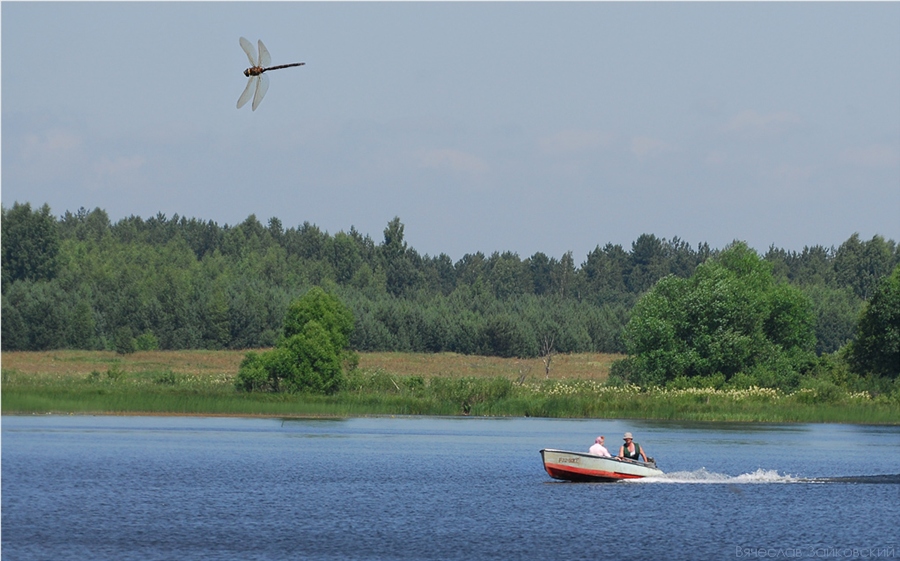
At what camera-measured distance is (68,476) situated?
49094mm

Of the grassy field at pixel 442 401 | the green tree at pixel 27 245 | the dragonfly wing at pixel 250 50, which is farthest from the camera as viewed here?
the green tree at pixel 27 245

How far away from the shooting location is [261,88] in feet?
85.0

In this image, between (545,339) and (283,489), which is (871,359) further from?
(545,339)

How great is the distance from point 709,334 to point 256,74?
272 ft

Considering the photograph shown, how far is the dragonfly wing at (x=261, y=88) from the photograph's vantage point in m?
25.5

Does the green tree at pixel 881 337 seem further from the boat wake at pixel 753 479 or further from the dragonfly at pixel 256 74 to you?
the dragonfly at pixel 256 74

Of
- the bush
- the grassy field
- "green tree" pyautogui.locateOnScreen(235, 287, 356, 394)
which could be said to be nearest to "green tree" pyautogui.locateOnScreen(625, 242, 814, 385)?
the grassy field

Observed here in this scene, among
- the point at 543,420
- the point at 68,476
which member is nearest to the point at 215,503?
the point at 68,476

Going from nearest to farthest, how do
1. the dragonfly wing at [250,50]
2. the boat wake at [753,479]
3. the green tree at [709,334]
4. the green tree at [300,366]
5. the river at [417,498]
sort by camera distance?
the dragonfly wing at [250,50], the river at [417,498], the boat wake at [753,479], the green tree at [300,366], the green tree at [709,334]

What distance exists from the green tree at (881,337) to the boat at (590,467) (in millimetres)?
51106

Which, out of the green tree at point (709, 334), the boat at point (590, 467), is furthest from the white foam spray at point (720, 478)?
the green tree at point (709, 334)

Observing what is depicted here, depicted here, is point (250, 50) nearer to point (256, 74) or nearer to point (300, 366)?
point (256, 74)

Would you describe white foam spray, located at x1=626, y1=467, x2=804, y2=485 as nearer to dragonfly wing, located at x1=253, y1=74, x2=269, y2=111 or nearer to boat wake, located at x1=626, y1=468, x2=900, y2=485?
boat wake, located at x1=626, y1=468, x2=900, y2=485

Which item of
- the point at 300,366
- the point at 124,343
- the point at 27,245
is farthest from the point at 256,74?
the point at 27,245
